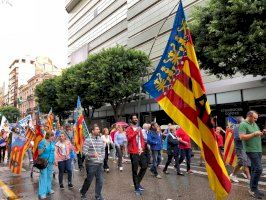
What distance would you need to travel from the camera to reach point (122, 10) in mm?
45469

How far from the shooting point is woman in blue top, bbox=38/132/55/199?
8398 millimetres

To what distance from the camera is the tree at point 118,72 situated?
3253 cm

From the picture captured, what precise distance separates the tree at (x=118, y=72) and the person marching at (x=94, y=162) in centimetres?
2419

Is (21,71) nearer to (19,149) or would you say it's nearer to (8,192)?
(19,149)

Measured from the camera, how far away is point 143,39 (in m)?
39.1

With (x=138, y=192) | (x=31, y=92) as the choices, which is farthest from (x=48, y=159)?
(x=31, y=92)

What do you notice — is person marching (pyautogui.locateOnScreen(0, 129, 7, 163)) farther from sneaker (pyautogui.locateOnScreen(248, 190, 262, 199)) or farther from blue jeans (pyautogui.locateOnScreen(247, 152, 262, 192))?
blue jeans (pyautogui.locateOnScreen(247, 152, 262, 192))

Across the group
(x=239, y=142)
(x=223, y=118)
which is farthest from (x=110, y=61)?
(x=239, y=142)

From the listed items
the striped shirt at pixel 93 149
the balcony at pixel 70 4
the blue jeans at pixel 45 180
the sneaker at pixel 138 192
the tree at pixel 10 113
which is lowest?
the sneaker at pixel 138 192

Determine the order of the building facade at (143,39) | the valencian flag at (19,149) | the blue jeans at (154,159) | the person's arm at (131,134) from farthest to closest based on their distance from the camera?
the building facade at (143,39)
the valencian flag at (19,149)
the blue jeans at (154,159)
the person's arm at (131,134)

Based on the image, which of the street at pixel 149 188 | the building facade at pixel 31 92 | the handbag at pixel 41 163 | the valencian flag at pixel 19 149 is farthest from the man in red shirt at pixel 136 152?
the building facade at pixel 31 92

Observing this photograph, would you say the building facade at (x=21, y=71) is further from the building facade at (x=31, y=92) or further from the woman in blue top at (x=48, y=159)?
the woman in blue top at (x=48, y=159)

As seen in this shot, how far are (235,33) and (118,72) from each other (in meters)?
18.3

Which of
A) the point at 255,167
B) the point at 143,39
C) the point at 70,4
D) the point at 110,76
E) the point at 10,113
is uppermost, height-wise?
the point at 70,4
